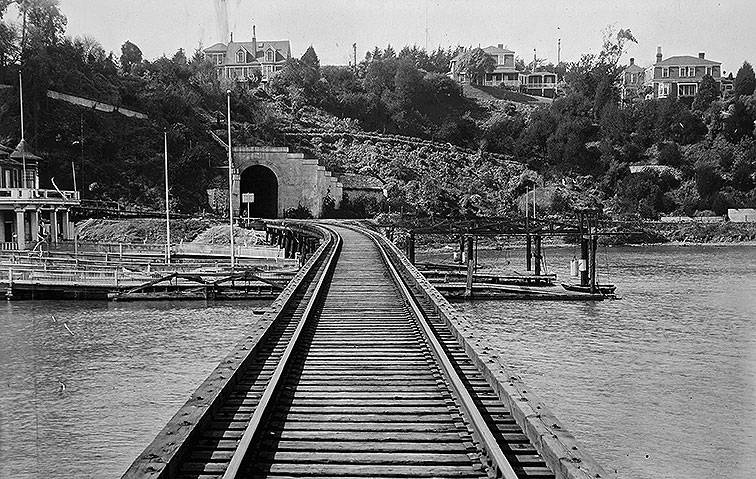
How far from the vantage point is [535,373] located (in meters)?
25.7

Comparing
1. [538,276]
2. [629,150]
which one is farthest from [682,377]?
[629,150]

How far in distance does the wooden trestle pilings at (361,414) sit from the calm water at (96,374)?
4529 millimetres

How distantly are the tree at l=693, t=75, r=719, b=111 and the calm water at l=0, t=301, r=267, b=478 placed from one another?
11273cm

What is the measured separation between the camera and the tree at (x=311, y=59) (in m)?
142

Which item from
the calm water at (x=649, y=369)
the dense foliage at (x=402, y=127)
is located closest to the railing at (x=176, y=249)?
the calm water at (x=649, y=369)

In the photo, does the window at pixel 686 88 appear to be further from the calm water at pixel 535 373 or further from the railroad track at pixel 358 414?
the railroad track at pixel 358 414

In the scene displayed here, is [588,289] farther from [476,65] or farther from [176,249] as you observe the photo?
[476,65]

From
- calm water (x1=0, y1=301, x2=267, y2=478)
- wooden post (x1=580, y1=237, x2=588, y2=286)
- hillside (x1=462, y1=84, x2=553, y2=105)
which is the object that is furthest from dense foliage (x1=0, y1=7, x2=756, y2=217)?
calm water (x1=0, y1=301, x2=267, y2=478)

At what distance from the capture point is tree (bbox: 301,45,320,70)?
14193cm

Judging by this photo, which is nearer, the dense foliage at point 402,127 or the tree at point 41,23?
the dense foliage at point 402,127

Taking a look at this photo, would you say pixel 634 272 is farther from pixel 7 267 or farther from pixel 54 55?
pixel 54 55

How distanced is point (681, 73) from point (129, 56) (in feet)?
325

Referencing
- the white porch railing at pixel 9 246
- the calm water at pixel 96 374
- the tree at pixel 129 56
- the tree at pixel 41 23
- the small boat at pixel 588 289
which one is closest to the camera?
the calm water at pixel 96 374

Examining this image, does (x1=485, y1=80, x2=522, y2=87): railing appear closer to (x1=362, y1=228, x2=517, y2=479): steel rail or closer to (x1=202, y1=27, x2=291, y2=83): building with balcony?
(x1=202, y1=27, x2=291, y2=83): building with balcony
